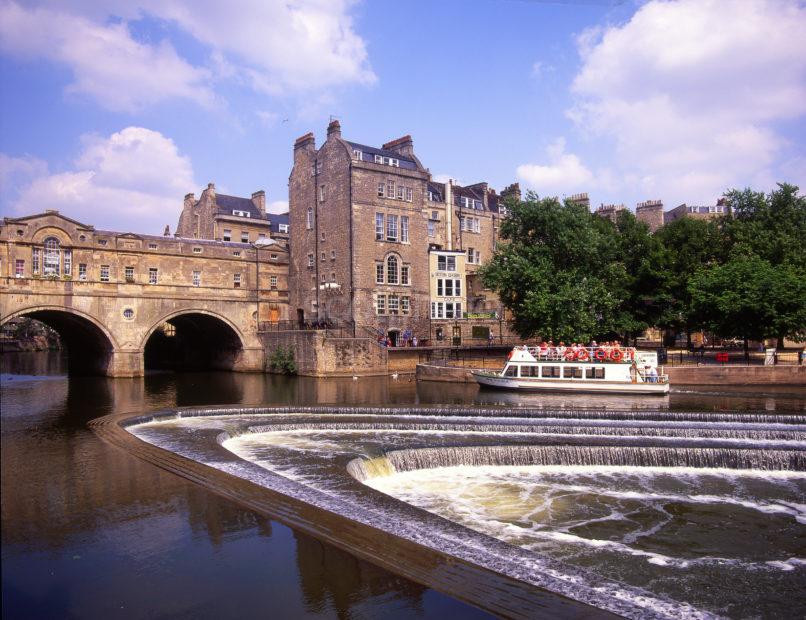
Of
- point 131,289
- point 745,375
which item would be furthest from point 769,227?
point 131,289

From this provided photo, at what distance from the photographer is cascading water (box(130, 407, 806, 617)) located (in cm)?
1084

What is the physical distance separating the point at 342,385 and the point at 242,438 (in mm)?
20817

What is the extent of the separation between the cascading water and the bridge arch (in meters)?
26.9

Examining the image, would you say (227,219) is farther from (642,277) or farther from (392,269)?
(642,277)

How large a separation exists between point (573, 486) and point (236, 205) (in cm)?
6162

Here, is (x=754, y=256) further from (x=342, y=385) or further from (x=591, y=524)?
(x=591, y=524)

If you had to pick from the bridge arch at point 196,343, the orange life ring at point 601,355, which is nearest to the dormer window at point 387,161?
the bridge arch at point 196,343

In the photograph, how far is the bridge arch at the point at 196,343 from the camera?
52.7 metres

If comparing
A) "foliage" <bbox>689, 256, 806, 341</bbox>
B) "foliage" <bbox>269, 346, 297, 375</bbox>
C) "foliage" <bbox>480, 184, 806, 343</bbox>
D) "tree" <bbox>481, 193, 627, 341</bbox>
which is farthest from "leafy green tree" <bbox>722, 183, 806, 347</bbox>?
"foliage" <bbox>269, 346, 297, 375</bbox>

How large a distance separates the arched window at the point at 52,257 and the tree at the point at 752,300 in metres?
42.5

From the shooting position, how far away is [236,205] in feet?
237

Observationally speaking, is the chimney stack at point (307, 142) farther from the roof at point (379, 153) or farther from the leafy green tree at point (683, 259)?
the leafy green tree at point (683, 259)

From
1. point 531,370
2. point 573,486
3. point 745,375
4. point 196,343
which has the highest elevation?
point 196,343

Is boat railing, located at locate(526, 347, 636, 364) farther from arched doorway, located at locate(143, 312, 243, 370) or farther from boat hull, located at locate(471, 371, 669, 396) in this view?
arched doorway, located at locate(143, 312, 243, 370)
